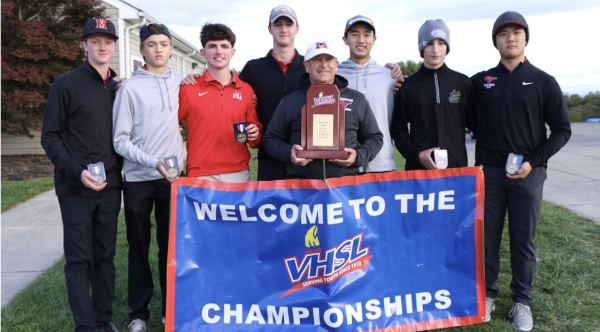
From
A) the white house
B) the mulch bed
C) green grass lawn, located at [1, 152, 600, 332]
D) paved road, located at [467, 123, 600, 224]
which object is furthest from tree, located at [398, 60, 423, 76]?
green grass lawn, located at [1, 152, 600, 332]

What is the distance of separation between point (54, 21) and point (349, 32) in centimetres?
1130

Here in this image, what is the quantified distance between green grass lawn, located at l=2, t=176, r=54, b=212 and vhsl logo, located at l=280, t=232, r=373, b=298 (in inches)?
258

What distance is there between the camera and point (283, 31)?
4219 millimetres

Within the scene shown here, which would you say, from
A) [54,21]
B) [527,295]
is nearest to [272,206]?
[527,295]

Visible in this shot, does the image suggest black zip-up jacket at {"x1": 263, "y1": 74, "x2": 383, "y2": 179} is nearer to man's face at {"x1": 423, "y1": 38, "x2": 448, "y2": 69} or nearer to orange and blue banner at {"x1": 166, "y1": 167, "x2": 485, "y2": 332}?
orange and blue banner at {"x1": 166, "y1": 167, "x2": 485, "y2": 332}

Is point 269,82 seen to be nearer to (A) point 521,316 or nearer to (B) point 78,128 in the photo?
(B) point 78,128

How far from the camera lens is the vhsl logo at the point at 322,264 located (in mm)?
3426

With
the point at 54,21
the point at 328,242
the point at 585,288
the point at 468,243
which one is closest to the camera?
the point at 328,242

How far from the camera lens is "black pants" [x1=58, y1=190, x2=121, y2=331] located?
3.58 meters

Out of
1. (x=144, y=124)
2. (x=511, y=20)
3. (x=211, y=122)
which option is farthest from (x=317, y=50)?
(x=511, y=20)

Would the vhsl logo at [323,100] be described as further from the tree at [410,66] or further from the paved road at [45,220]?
the tree at [410,66]

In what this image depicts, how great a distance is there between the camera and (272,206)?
3.46 meters

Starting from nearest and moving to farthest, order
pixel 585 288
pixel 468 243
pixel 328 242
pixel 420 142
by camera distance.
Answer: pixel 328 242, pixel 468 243, pixel 420 142, pixel 585 288

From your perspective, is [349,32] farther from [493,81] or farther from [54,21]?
[54,21]
